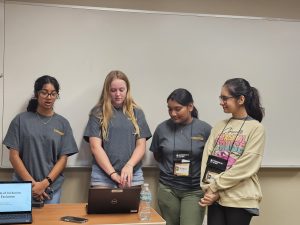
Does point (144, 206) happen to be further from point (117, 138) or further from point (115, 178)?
point (117, 138)

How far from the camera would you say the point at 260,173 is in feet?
11.6

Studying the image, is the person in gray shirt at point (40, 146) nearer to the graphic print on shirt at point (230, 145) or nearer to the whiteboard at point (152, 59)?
the whiteboard at point (152, 59)

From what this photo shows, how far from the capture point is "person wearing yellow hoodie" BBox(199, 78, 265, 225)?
241cm

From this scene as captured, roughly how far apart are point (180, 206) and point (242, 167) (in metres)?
0.72

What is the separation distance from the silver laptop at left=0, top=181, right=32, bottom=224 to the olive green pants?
112 centimetres

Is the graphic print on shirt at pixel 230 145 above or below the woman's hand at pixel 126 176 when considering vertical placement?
above

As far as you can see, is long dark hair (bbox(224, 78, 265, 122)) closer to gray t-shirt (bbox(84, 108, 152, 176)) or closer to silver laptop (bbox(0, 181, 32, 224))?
gray t-shirt (bbox(84, 108, 152, 176))

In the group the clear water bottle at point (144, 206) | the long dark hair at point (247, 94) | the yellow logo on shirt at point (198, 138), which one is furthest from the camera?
the yellow logo on shirt at point (198, 138)

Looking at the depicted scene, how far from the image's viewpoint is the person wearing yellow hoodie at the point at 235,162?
241 centimetres

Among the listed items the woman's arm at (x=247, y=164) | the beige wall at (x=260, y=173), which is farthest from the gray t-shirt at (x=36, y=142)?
the woman's arm at (x=247, y=164)

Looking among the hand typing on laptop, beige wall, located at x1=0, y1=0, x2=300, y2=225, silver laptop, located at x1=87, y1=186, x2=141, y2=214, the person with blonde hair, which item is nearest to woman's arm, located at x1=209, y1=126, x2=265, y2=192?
silver laptop, located at x1=87, y1=186, x2=141, y2=214

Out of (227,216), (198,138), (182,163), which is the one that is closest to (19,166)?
(182,163)

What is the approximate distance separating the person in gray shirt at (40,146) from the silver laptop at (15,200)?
0.58 meters

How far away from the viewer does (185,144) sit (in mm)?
2875
